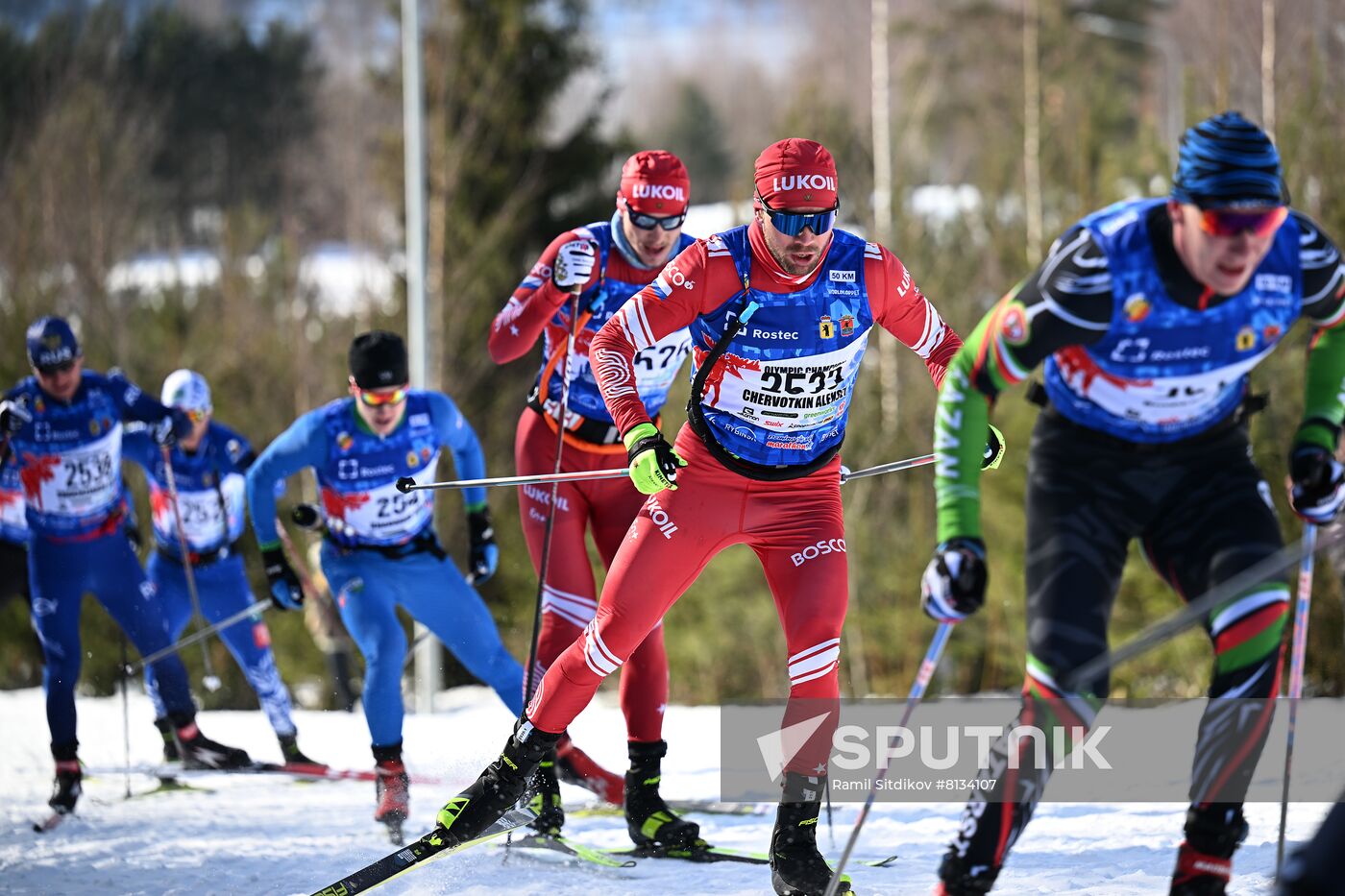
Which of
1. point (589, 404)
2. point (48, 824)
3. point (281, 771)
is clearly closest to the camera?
point (589, 404)

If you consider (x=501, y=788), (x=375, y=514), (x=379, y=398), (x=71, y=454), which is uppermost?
(x=379, y=398)

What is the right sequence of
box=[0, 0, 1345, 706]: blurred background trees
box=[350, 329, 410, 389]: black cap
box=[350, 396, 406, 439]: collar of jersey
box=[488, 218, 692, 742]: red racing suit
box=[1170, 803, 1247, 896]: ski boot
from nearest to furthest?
box=[1170, 803, 1247, 896]: ski boot < box=[488, 218, 692, 742]: red racing suit < box=[350, 329, 410, 389]: black cap < box=[350, 396, 406, 439]: collar of jersey < box=[0, 0, 1345, 706]: blurred background trees

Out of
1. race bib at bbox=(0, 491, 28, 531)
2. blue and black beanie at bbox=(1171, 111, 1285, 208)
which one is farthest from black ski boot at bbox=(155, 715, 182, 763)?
blue and black beanie at bbox=(1171, 111, 1285, 208)

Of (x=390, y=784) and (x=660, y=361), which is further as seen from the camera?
(x=390, y=784)

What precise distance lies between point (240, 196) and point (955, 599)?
34.8m

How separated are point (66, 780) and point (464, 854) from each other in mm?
2601

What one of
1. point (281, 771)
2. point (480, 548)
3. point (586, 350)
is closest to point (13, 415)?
point (281, 771)

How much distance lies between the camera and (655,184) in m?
5.27

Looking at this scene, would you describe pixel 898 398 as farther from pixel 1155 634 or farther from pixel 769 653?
pixel 1155 634

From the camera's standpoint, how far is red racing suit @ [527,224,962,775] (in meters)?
4.30

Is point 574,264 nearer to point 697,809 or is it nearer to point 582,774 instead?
point 582,774

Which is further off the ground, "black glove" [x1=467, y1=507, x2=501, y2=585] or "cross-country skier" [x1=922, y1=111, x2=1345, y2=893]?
"cross-country skier" [x1=922, y1=111, x2=1345, y2=893]

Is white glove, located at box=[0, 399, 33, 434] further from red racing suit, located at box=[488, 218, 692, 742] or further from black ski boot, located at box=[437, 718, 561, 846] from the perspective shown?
black ski boot, located at box=[437, 718, 561, 846]

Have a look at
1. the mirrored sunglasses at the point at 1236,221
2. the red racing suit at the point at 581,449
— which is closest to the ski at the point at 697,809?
the red racing suit at the point at 581,449
